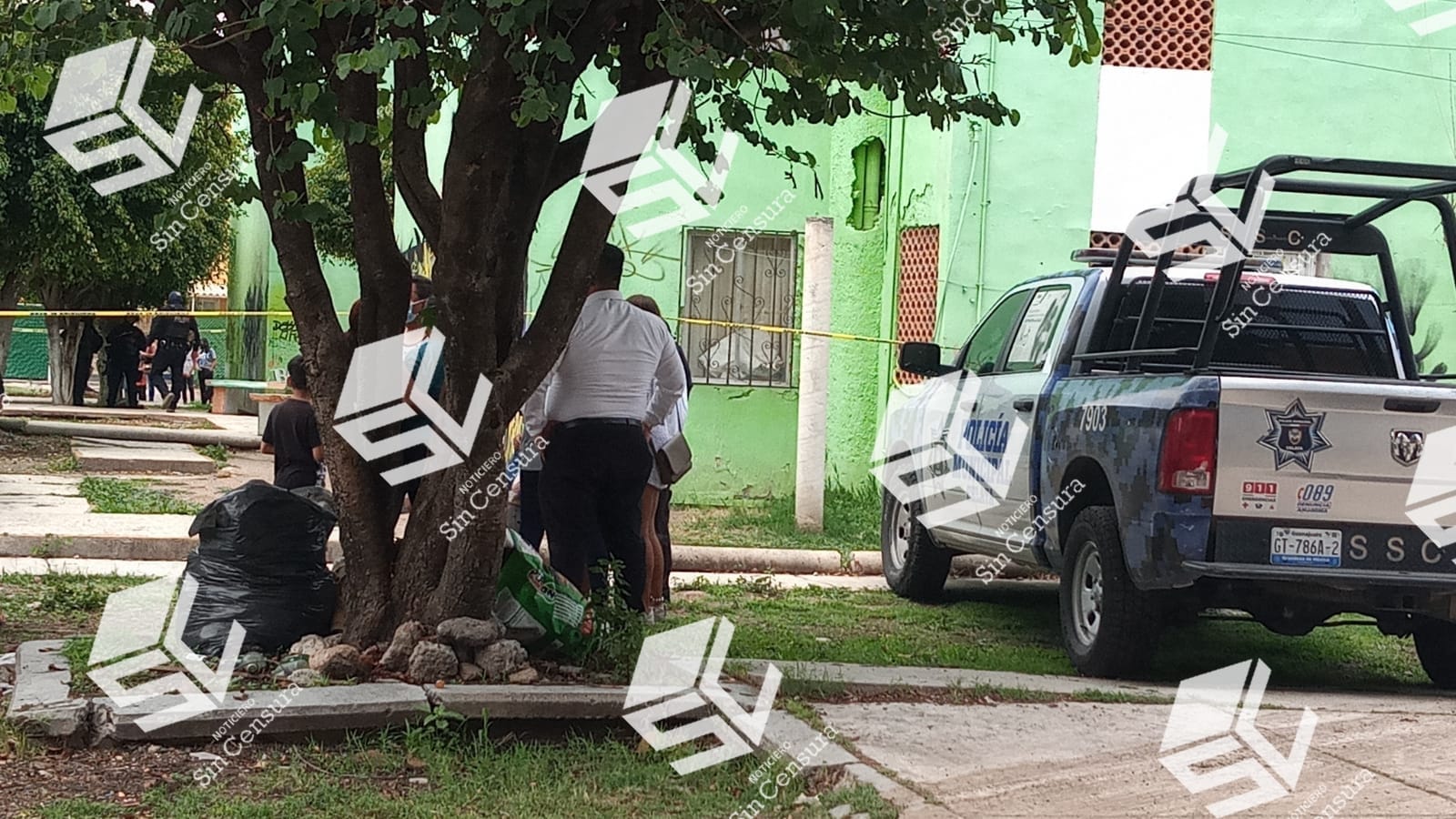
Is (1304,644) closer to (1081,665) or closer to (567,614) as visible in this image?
(1081,665)

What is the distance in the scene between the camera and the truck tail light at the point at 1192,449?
6254mm

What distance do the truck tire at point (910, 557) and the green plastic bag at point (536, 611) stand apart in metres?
3.37

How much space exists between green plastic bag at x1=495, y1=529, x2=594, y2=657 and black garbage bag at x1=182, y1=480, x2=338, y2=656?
749mm

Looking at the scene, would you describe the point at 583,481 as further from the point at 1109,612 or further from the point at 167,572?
the point at 167,572

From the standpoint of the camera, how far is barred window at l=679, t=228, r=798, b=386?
45.6 feet

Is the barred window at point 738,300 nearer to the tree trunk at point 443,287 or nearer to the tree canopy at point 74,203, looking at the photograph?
the tree canopy at point 74,203

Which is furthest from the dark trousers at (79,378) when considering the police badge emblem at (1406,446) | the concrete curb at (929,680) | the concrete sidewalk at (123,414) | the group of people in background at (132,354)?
the police badge emblem at (1406,446)

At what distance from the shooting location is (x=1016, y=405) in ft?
26.5

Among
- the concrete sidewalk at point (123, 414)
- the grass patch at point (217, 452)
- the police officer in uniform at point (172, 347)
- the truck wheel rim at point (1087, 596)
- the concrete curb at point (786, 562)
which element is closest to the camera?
the truck wheel rim at point (1087, 596)

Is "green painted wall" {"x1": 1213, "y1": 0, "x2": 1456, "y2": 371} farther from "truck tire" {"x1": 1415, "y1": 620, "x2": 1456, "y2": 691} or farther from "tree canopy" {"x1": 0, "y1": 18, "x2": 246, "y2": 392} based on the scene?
"tree canopy" {"x1": 0, "y1": 18, "x2": 246, "y2": 392}

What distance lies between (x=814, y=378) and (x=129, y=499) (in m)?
5.28

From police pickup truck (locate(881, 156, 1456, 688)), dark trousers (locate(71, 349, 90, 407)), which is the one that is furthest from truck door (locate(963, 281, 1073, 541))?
dark trousers (locate(71, 349, 90, 407))

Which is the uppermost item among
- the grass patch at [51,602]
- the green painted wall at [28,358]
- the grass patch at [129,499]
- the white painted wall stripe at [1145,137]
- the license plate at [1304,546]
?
the white painted wall stripe at [1145,137]

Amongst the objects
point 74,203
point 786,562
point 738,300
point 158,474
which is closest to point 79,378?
point 74,203
